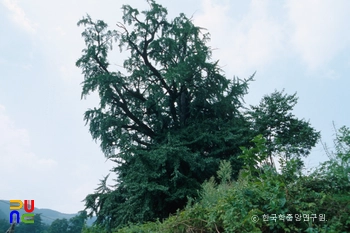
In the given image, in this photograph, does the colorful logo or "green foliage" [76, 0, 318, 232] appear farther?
"green foliage" [76, 0, 318, 232]

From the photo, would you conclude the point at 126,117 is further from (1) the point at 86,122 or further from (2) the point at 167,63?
(2) the point at 167,63

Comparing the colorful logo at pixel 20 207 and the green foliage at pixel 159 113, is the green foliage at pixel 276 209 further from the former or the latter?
the green foliage at pixel 159 113

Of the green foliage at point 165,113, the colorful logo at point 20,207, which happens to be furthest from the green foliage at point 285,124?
the colorful logo at point 20,207

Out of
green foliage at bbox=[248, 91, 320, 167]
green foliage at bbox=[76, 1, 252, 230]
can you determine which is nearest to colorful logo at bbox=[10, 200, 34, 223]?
green foliage at bbox=[76, 1, 252, 230]

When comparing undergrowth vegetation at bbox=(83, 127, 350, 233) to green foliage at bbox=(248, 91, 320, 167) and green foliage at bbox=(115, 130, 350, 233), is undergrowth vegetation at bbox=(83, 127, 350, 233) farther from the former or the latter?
green foliage at bbox=(248, 91, 320, 167)

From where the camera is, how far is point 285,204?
3207 millimetres

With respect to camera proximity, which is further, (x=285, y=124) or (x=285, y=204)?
(x=285, y=124)

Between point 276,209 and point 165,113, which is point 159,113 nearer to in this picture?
point 165,113

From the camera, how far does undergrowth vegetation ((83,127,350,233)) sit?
3.04m

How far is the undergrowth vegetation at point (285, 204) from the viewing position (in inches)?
120

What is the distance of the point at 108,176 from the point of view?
50.2ft

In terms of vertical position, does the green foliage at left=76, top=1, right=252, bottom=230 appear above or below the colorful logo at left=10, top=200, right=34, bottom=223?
above

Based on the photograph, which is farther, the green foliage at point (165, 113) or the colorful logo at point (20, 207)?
the green foliage at point (165, 113)

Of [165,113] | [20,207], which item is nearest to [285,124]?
[165,113]
